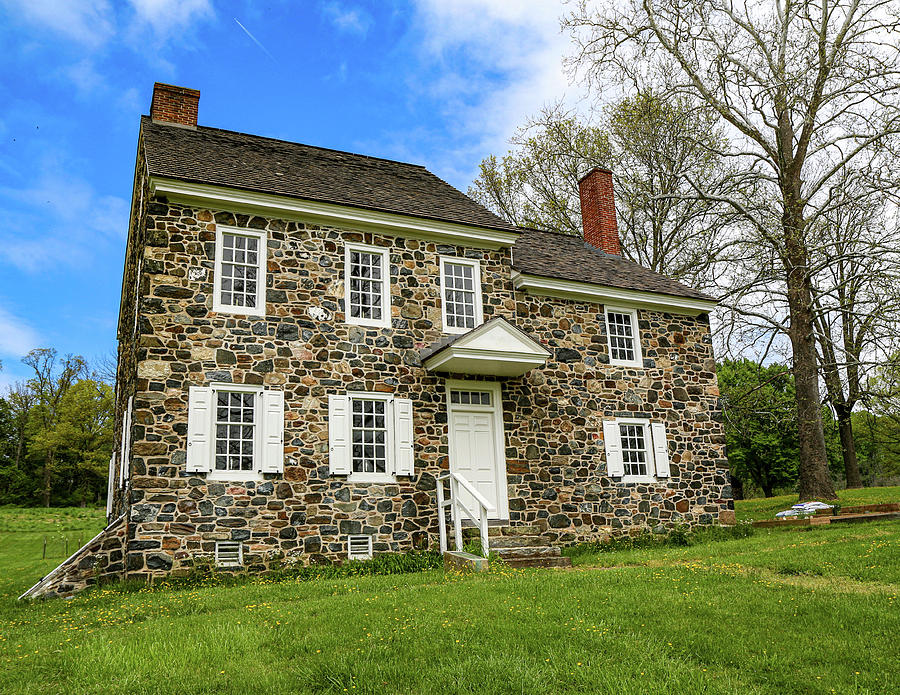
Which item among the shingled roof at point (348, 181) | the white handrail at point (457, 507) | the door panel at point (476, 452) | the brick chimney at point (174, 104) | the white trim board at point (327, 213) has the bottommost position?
the white handrail at point (457, 507)

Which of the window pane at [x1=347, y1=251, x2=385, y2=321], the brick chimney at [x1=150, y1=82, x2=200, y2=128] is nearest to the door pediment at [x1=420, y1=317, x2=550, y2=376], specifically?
the window pane at [x1=347, y1=251, x2=385, y2=321]

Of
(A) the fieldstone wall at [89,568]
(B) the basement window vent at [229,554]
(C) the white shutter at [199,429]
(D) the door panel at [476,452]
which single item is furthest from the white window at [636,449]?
(A) the fieldstone wall at [89,568]

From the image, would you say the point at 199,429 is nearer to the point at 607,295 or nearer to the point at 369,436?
the point at 369,436

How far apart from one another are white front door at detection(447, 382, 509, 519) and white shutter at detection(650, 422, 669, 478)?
3.81 metres

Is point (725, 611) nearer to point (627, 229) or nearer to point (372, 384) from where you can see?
point (372, 384)

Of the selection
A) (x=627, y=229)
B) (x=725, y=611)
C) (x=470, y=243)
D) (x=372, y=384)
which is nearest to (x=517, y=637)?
(x=725, y=611)

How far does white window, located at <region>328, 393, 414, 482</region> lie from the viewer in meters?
12.0

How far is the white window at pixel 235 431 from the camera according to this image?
11055 mm

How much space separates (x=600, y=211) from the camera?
63.3ft

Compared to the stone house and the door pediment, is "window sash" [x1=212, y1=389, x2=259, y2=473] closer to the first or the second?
the stone house

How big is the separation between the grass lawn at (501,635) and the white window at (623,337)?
6883 mm

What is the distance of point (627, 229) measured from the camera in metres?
25.2

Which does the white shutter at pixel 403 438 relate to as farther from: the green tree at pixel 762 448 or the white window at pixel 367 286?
the green tree at pixel 762 448

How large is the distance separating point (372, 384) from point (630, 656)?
8.01 metres
